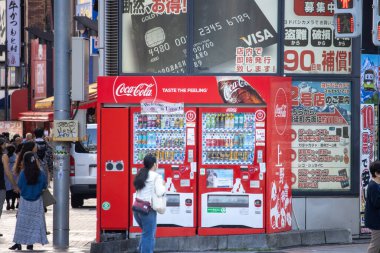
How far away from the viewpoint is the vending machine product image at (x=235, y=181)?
17062 millimetres

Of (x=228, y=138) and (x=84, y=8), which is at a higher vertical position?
(x=84, y=8)

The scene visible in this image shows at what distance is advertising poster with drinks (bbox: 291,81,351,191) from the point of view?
58.9ft

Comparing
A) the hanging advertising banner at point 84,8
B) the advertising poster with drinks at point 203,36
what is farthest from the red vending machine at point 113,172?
the hanging advertising banner at point 84,8

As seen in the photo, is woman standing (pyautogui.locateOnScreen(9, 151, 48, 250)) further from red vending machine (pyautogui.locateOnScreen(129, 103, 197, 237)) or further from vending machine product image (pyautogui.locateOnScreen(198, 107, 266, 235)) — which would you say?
vending machine product image (pyautogui.locateOnScreen(198, 107, 266, 235))

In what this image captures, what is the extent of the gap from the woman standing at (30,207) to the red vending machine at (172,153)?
5.57ft

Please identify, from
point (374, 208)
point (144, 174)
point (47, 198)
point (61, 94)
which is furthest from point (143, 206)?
point (61, 94)

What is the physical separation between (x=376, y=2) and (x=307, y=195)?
399 centimetres

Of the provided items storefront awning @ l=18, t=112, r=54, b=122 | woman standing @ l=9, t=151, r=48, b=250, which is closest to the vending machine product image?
woman standing @ l=9, t=151, r=48, b=250

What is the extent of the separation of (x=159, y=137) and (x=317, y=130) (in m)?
2.66

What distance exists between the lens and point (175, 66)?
1759 cm

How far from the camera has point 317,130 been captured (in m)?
18.0

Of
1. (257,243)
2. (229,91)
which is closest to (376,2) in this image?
(229,91)

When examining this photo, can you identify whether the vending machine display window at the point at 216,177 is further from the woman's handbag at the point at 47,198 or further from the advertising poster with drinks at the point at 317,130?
the woman's handbag at the point at 47,198

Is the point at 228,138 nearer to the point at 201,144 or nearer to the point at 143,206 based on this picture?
the point at 201,144
